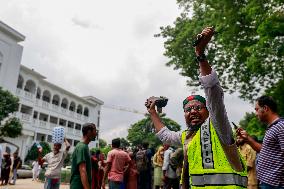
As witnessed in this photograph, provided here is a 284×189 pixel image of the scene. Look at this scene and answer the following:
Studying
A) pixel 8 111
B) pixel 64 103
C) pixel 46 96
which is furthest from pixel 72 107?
pixel 8 111

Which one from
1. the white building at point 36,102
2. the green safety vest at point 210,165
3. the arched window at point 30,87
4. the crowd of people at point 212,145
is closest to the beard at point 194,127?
the crowd of people at point 212,145

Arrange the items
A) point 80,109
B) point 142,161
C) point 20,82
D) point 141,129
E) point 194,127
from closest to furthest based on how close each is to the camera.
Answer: point 194,127, point 142,161, point 20,82, point 80,109, point 141,129

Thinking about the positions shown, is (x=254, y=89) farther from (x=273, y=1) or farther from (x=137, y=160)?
(x=137, y=160)

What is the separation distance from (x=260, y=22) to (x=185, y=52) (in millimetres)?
6255

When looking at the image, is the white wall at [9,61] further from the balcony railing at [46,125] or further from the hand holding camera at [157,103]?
the hand holding camera at [157,103]

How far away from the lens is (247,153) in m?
5.21

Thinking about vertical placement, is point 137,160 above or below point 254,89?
below

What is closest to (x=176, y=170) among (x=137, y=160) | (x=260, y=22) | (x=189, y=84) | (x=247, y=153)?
(x=137, y=160)

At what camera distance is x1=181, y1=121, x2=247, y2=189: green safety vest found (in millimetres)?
1902

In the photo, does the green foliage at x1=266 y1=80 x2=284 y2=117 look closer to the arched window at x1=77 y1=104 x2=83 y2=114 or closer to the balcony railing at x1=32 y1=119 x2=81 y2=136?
the balcony railing at x1=32 y1=119 x2=81 y2=136

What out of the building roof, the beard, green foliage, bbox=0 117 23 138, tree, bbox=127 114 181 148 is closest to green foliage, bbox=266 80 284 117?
the beard

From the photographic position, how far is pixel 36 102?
39.2 m

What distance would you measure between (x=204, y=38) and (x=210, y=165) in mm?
744

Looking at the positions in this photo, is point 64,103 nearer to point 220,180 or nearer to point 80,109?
point 80,109
